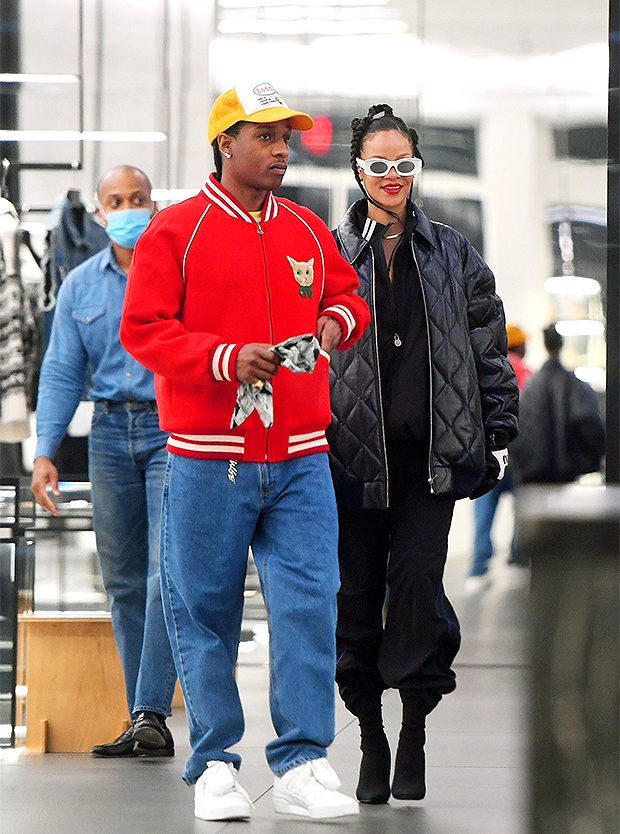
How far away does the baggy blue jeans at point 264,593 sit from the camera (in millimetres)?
3512

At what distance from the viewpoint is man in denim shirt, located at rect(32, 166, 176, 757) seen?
4.54 metres

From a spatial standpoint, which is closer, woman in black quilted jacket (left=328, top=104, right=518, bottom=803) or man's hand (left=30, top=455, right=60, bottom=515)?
woman in black quilted jacket (left=328, top=104, right=518, bottom=803)

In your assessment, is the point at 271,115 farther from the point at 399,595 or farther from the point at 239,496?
the point at 399,595

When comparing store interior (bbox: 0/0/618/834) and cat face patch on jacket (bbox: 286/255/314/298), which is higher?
store interior (bbox: 0/0/618/834)

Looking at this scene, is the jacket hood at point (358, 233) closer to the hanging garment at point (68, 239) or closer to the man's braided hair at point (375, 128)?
the man's braided hair at point (375, 128)

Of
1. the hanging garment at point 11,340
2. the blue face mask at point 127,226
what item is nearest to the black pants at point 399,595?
the blue face mask at point 127,226

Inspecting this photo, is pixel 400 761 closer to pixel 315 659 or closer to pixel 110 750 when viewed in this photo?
pixel 315 659

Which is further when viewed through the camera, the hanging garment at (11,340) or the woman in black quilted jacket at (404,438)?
the hanging garment at (11,340)

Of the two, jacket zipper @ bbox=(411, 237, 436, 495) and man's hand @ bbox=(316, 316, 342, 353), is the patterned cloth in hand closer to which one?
man's hand @ bbox=(316, 316, 342, 353)

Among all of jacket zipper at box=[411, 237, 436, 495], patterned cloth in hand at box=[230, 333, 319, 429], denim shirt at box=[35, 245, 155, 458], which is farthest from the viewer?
denim shirt at box=[35, 245, 155, 458]

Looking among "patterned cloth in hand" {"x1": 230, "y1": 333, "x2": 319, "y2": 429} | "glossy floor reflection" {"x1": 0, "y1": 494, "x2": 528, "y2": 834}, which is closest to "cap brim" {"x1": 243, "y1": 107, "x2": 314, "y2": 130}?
"patterned cloth in hand" {"x1": 230, "y1": 333, "x2": 319, "y2": 429}

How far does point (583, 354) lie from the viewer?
259 inches

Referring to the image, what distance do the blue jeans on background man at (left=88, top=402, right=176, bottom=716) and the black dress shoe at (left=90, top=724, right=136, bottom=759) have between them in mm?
81

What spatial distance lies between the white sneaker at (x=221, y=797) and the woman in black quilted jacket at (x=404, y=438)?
1.25ft
